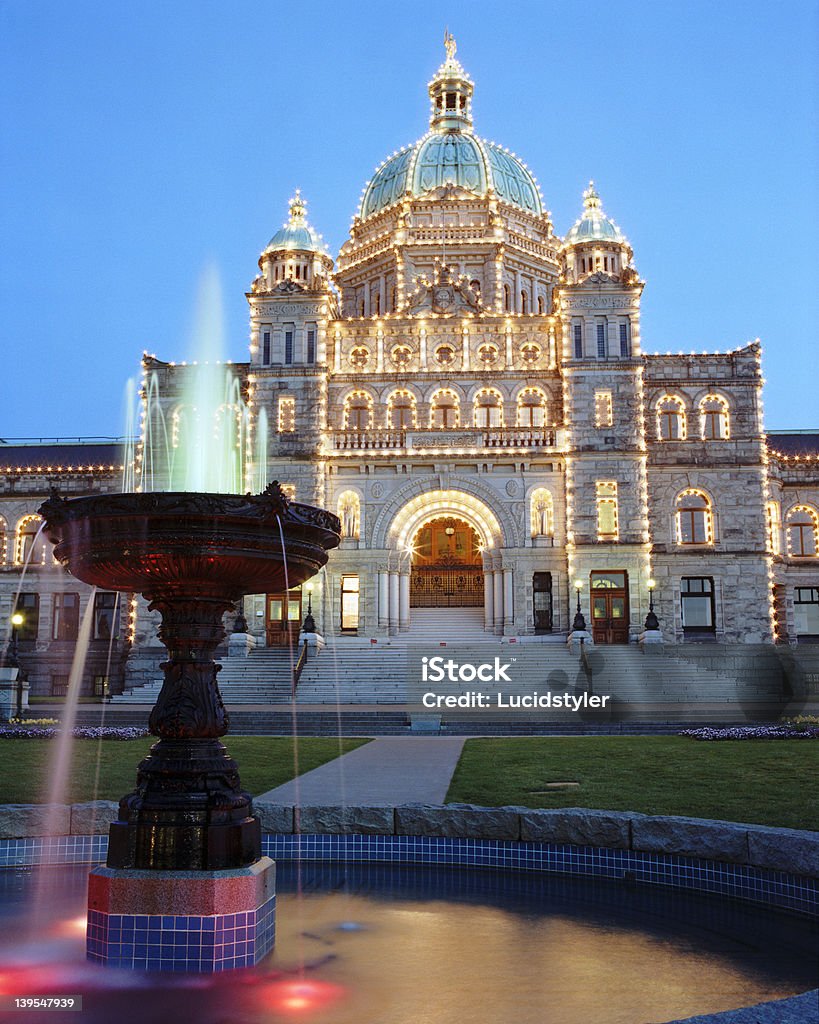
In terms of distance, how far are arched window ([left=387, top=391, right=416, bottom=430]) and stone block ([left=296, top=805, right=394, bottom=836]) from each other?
36.0m

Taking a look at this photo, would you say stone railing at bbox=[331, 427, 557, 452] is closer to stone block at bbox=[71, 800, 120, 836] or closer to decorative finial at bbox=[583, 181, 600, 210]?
decorative finial at bbox=[583, 181, 600, 210]

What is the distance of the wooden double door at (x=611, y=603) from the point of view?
43.1 m

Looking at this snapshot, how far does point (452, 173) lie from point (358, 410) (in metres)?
19.3

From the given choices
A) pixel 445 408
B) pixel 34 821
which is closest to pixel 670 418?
pixel 445 408

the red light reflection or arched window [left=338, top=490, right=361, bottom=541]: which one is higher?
arched window [left=338, top=490, right=361, bottom=541]

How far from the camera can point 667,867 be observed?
33.3ft

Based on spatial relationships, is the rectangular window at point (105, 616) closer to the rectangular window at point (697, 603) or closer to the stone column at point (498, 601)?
the stone column at point (498, 601)

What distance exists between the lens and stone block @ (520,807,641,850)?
1055 centimetres

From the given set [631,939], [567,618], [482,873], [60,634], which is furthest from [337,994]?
[60,634]

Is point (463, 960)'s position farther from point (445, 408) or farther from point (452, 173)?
point (452, 173)

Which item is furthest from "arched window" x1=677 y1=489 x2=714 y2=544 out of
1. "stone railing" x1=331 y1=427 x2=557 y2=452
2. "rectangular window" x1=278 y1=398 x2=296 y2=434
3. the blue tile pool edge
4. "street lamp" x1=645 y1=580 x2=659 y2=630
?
the blue tile pool edge

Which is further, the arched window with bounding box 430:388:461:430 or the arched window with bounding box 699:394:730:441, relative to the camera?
the arched window with bounding box 699:394:730:441

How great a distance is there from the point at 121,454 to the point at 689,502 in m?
30.7

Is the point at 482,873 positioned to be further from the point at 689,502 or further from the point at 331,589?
the point at 689,502
